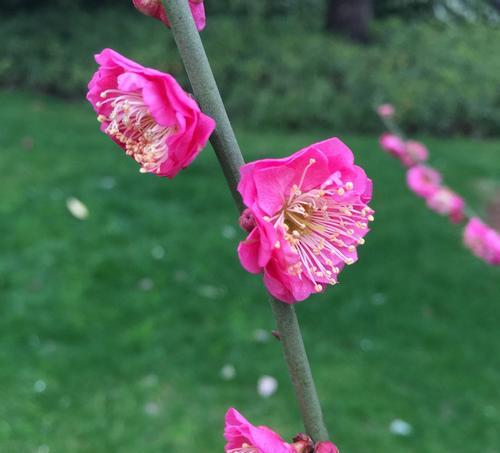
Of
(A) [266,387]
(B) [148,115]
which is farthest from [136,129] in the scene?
(A) [266,387]

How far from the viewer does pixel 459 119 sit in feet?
24.9

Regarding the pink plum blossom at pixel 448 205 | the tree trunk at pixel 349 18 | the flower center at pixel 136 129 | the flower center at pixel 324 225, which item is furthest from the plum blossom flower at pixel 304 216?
the tree trunk at pixel 349 18

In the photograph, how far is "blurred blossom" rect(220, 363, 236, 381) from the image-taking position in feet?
10.4

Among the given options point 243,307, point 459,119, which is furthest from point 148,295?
point 459,119

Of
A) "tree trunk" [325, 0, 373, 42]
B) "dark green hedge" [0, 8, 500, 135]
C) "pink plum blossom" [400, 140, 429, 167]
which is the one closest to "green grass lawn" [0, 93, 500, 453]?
"pink plum blossom" [400, 140, 429, 167]

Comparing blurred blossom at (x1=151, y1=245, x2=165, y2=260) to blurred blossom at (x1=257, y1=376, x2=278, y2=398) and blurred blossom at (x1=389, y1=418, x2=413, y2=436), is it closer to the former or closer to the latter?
blurred blossom at (x1=257, y1=376, x2=278, y2=398)

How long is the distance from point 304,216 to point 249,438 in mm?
259

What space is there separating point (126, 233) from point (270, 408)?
68.5 inches

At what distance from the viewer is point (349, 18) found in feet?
27.9

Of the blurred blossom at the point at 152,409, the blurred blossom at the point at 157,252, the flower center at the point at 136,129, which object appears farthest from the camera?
the blurred blossom at the point at 157,252

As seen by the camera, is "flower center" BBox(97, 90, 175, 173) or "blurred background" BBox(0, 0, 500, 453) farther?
"blurred background" BBox(0, 0, 500, 453)

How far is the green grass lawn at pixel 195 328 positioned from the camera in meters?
2.91

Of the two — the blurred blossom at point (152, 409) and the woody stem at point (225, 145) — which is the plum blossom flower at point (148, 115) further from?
the blurred blossom at point (152, 409)

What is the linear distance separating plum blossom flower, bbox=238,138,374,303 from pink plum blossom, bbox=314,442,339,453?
15cm
